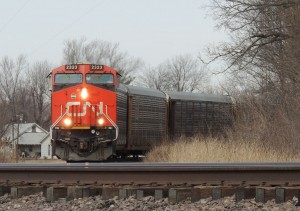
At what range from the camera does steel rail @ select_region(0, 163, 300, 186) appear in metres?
9.87

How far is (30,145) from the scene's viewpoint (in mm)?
82938

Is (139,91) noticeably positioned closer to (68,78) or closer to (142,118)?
(142,118)

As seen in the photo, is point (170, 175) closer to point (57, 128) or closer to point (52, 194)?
point (52, 194)

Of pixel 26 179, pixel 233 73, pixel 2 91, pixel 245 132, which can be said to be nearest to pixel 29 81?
pixel 2 91

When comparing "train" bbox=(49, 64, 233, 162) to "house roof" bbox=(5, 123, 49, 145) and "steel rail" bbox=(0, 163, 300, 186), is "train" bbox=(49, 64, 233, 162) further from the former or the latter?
"house roof" bbox=(5, 123, 49, 145)

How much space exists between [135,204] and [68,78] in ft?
38.2

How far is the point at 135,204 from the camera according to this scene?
9.31 m

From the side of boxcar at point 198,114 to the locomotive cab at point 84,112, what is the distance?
450 cm

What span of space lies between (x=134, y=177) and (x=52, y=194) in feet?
4.81

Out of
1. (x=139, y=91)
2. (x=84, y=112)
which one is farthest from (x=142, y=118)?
(x=84, y=112)

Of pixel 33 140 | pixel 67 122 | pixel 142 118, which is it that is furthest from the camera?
pixel 33 140

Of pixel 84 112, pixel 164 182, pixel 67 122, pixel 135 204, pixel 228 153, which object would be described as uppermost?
pixel 84 112

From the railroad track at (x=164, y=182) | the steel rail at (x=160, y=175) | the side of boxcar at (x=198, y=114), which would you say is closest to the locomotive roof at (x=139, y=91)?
the side of boxcar at (x=198, y=114)

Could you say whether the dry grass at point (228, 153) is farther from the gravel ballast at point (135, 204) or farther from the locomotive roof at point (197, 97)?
the gravel ballast at point (135, 204)
